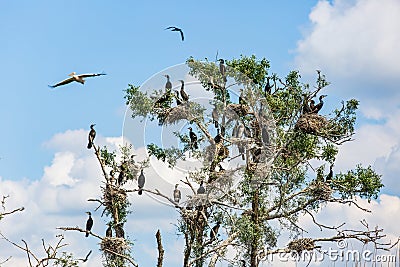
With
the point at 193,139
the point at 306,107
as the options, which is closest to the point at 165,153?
the point at 193,139

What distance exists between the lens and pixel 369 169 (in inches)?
958

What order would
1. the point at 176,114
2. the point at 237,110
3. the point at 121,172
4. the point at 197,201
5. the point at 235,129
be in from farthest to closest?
1. the point at 176,114
2. the point at 237,110
3. the point at 235,129
4. the point at 121,172
5. the point at 197,201

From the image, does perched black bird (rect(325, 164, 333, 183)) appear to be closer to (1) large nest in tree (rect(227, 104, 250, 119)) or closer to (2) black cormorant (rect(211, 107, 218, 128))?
(1) large nest in tree (rect(227, 104, 250, 119))

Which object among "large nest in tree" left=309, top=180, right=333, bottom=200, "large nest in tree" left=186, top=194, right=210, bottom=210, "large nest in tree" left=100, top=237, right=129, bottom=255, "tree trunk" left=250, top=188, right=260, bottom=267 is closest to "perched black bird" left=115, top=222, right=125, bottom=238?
"large nest in tree" left=100, top=237, right=129, bottom=255

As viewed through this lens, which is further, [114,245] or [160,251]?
[114,245]

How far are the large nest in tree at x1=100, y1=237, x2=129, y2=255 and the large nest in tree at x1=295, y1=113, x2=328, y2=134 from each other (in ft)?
20.0

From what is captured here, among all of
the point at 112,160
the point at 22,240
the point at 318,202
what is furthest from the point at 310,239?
the point at 22,240

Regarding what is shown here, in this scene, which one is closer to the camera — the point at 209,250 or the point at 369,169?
the point at 209,250

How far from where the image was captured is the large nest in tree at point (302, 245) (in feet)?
77.0

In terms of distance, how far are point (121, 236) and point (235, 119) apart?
4899 millimetres

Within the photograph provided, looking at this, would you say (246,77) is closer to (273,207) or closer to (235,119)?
(235,119)

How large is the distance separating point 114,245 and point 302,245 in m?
5.54

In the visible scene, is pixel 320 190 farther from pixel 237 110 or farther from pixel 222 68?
pixel 222 68

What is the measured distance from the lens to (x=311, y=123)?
73.6 ft
